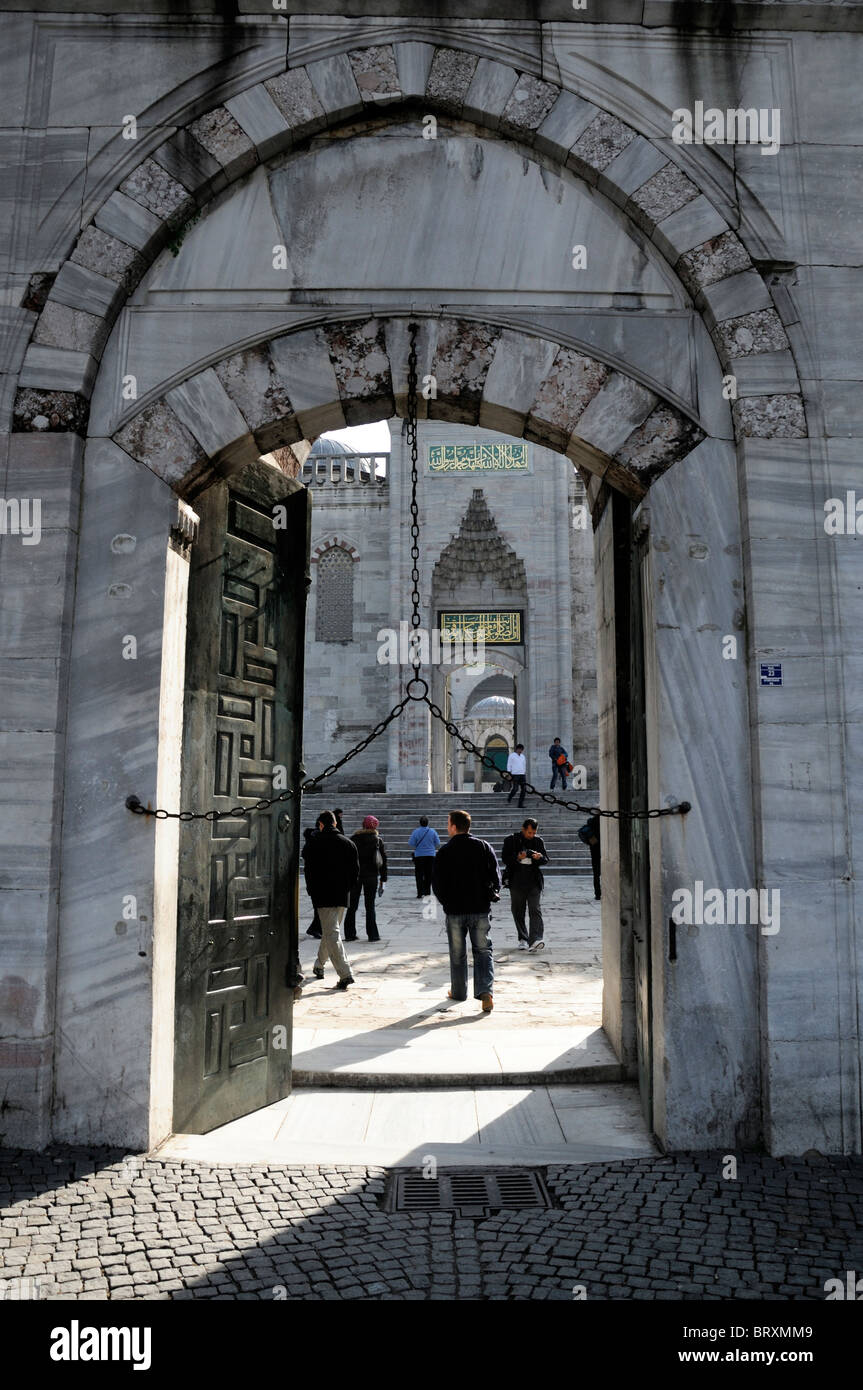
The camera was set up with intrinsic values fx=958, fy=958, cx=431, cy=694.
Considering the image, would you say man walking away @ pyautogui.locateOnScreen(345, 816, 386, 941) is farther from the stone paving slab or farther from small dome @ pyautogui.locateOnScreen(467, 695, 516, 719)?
small dome @ pyautogui.locateOnScreen(467, 695, 516, 719)

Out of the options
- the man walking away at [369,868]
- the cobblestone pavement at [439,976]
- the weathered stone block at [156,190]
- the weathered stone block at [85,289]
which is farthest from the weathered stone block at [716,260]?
the man walking away at [369,868]

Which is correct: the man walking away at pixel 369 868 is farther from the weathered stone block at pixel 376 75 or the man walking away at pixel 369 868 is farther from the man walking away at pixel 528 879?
the weathered stone block at pixel 376 75

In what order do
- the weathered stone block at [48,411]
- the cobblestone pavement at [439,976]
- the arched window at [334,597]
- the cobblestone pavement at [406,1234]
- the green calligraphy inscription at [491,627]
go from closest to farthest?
1. the cobblestone pavement at [406,1234]
2. the weathered stone block at [48,411]
3. the cobblestone pavement at [439,976]
4. the green calligraphy inscription at [491,627]
5. the arched window at [334,597]

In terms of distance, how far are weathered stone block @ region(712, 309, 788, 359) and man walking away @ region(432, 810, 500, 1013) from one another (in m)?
3.62

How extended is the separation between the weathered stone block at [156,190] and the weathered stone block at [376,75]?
0.99 metres

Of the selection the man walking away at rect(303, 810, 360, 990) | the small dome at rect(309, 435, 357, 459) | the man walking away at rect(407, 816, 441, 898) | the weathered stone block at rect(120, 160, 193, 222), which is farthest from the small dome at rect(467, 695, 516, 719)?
the weathered stone block at rect(120, 160, 193, 222)

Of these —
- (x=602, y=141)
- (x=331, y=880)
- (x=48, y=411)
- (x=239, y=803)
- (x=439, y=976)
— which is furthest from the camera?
(x=439, y=976)

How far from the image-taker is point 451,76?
4555 millimetres

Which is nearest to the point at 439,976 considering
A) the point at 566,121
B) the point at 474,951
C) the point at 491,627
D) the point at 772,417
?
the point at 474,951

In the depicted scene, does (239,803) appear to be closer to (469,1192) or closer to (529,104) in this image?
(469,1192)

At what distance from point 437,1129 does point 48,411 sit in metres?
3.73

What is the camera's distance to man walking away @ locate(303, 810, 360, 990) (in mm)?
7707

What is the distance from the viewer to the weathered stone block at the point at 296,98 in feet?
14.8
